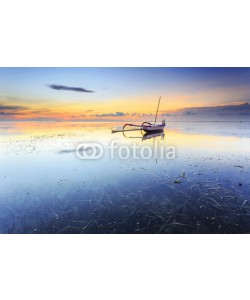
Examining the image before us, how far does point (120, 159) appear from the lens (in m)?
9.87

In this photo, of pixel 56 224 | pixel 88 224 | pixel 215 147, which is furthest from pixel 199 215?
pixel 215 147

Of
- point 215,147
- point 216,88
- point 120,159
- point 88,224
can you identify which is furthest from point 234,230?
point 216,88

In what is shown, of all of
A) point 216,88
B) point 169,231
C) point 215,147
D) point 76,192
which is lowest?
point 169,231

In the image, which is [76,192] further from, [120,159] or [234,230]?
[234,230]

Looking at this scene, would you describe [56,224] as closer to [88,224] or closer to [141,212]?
[88,224]

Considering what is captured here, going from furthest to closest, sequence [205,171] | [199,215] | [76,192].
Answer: [205,171], [76,192], [199,215]

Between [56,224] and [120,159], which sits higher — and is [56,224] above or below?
below

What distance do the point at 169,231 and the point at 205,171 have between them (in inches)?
156

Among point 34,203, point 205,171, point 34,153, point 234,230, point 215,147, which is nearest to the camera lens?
point 234,230

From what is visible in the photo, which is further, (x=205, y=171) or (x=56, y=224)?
(x=205, y=171)

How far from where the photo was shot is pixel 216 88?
15.7 metres

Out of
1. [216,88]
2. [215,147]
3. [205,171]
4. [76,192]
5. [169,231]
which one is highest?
[216,88]

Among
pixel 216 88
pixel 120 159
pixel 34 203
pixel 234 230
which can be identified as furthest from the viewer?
pixel 216 88

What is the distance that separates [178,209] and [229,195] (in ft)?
5.87
